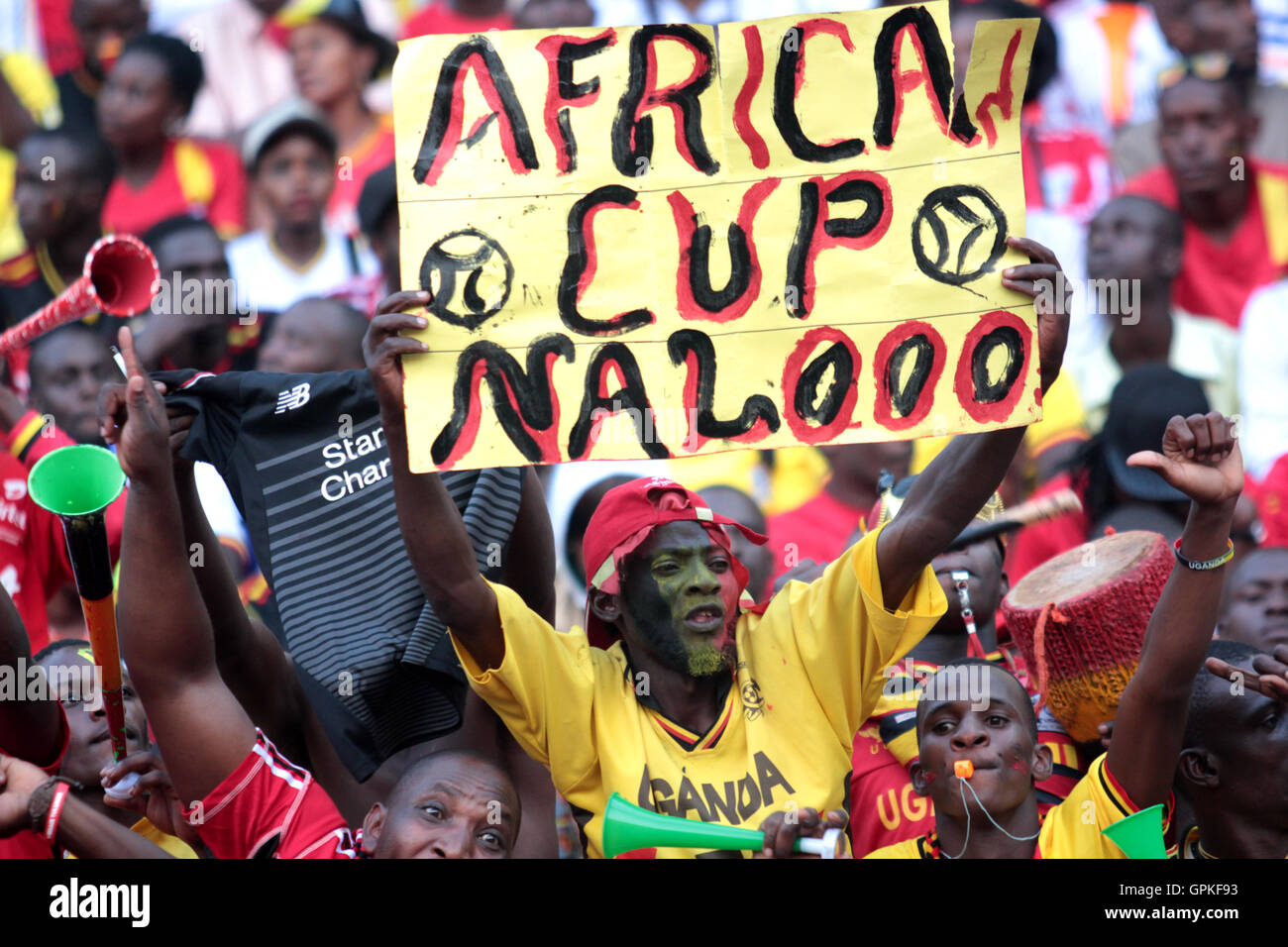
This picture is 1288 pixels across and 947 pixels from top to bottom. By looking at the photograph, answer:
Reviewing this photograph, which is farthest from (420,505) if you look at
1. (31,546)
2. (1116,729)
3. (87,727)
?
(31,546)

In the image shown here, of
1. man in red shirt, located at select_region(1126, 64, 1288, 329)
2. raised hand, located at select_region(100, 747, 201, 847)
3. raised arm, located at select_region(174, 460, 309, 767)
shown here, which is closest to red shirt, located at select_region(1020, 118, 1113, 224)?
man in red shirt, located at select_region(1126, 64, 1288, 329)

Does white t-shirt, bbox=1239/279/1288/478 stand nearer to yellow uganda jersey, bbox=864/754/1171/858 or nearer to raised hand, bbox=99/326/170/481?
yellow uganda jersey, bbox=864/754/1171/858

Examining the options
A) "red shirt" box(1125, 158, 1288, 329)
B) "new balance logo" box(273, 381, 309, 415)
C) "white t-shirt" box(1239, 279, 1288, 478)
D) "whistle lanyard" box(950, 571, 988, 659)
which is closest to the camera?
"new balance logo" box(273, 381, 309, 415)

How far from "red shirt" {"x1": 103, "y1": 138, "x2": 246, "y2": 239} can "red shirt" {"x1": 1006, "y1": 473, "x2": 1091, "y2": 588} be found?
380 cm

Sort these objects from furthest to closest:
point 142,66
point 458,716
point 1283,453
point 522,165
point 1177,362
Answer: point 142,66, point 1177,362, point 1283,453, point 458,716, point 522,165

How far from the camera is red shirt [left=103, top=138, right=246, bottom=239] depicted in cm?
748

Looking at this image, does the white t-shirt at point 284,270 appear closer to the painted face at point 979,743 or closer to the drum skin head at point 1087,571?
the drum skin head at point 1087,571

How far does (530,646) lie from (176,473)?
3.34 ft

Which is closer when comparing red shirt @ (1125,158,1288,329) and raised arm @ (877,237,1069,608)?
raised arm @ (877,237,1069,608)

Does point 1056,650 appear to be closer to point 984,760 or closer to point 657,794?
point 984,760

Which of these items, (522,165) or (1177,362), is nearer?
(522,165)

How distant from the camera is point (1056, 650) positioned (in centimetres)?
407

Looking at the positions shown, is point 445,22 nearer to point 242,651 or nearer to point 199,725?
point 242,651

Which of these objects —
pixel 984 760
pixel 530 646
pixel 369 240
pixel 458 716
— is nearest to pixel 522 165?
pixel 530 646
